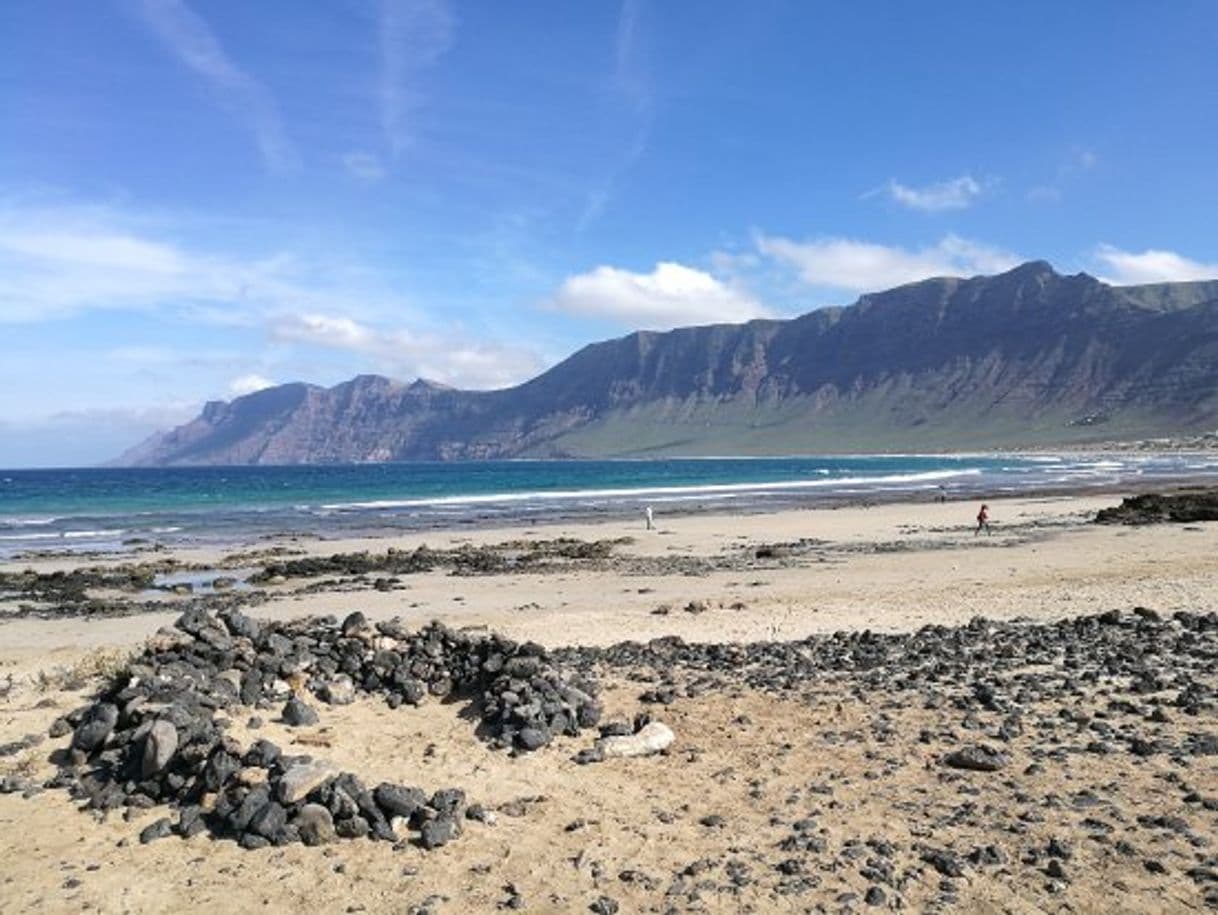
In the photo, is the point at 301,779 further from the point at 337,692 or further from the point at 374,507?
the point at 374,507

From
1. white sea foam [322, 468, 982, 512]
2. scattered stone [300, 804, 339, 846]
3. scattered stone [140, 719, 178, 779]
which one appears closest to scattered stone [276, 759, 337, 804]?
scattered stone [300, 804, 339, 846]

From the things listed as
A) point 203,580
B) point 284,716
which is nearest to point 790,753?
point 284,716

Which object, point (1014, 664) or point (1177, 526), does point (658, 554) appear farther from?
point (1014, 664)

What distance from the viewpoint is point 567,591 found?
954 inches

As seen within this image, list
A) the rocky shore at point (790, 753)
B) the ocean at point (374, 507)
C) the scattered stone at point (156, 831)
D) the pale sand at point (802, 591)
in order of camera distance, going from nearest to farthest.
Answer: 1. the rocky shore at point (790, 753)
2. the scattered stone at point (156, 831)
3. the pale sand at point (802, 591)
4. the ocean at point (374, 507)

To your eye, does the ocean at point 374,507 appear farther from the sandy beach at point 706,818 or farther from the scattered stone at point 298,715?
the scattered stone at point 298,715

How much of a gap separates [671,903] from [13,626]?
777 inches

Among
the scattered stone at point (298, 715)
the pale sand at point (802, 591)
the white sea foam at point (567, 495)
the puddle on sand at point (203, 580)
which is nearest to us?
the scattered stone at point (298, 715)

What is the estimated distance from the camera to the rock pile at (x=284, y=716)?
26.1 ft

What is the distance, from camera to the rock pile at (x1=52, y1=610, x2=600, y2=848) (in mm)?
7969

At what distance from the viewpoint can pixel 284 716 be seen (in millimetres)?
10062

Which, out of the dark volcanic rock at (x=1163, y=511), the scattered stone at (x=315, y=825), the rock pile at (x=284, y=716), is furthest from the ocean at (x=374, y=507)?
the scattered stone at (x=315, y=825)

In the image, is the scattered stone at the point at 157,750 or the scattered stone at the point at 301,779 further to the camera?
the scattered stone at the point at 157,750

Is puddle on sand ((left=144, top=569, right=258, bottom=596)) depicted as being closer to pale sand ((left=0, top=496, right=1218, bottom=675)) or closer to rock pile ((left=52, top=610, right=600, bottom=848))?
pale sand ((left=0, top=496, right=1218, bottom=675))
